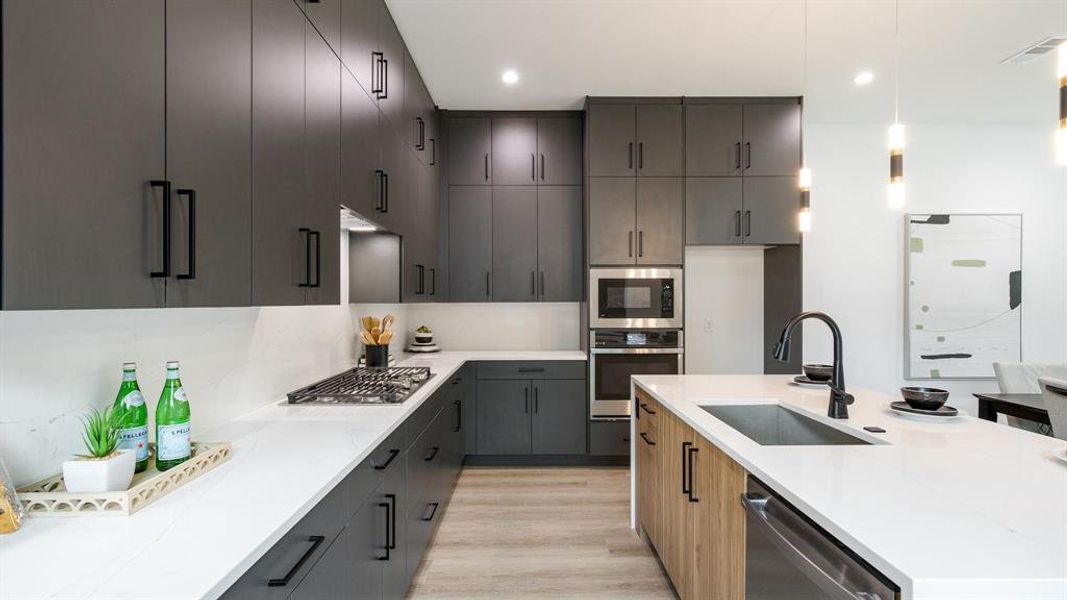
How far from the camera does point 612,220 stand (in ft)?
12.3

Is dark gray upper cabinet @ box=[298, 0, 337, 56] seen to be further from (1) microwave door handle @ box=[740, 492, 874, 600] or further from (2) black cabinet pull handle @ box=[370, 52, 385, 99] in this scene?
(1) microwave door handle @ box=[740, 492, 874, 600]

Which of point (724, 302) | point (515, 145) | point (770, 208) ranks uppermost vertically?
point (515, 145)

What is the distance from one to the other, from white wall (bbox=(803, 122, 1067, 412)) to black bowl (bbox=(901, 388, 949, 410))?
98.6 inches

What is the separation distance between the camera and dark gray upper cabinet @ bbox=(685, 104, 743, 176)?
3730mm

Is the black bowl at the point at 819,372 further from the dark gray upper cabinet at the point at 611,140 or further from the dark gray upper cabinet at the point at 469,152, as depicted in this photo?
the dark gray upper cabinet at the point at 469,152

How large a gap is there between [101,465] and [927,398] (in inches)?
96.5

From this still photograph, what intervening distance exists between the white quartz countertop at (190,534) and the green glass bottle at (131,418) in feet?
0.56

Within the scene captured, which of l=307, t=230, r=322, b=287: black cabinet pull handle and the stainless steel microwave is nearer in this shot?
l=307, t=230, r=322, b=287: black cabinet pull handle

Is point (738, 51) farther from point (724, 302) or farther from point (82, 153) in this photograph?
point (82, 153)

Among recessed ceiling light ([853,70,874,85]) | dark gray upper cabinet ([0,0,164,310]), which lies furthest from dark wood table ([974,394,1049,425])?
dark gray upper cabinet ([0,0,164,310])

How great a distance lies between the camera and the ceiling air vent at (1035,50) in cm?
283

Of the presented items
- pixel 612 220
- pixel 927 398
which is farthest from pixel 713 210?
pixel 927 398

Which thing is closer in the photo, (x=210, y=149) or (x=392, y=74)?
(x=210, y=149)

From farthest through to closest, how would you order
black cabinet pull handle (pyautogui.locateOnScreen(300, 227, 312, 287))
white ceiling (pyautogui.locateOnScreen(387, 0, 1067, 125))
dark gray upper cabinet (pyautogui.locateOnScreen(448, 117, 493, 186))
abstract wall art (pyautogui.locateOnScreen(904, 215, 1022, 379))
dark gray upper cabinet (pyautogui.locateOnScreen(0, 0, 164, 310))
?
abstract wall art (pyautogui.locateOnScreen(904, 215, 1022, 379)) → dark gray upper cabinet (pyautogui.locateOnScreen(448, 117, 493, 186)) → white ceiling (pyautogui.locateOnScreen(387, 0, 1067, 125)) → black cabinet pull handle (pyautogui.locateOnScreen(300, 227, 312, 287)) → dark gray upper cabinet (pyautogui.locateOnScreen(0, 0, 164, 310))
